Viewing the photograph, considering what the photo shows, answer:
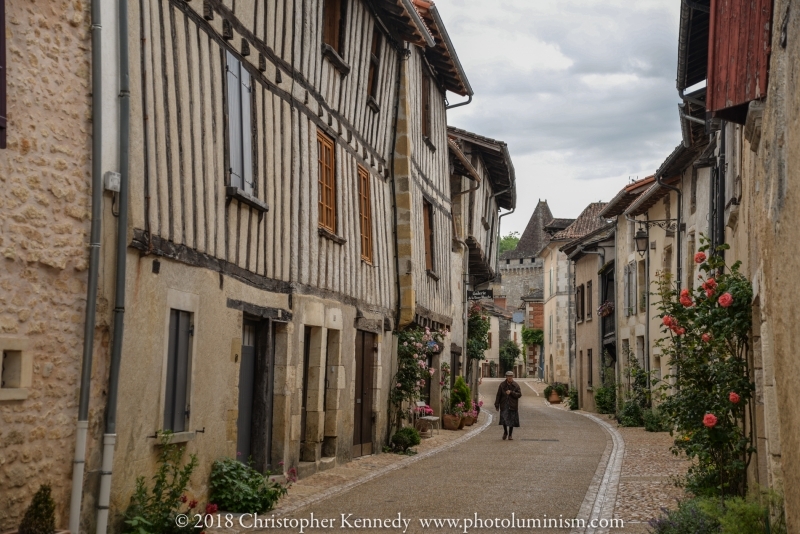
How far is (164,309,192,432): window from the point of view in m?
6.98

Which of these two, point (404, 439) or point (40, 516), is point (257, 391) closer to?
point (40, 516)

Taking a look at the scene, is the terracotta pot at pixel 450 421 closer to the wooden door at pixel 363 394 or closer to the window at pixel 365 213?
the wooden door at pixel 363 394

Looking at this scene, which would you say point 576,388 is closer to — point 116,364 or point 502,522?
point 502,522

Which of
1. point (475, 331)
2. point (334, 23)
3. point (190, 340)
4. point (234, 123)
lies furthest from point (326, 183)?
point (475, 331)

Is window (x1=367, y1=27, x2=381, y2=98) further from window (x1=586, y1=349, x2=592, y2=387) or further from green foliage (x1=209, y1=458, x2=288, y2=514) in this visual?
window (x1=586, y1=349, x2=592, y2=387)

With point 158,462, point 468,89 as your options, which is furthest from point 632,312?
point 158,462

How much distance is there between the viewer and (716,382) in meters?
7.66

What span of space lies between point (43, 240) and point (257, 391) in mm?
3955

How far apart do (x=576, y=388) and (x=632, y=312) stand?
842 centimetres

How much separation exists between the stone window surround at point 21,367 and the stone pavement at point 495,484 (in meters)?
2.21

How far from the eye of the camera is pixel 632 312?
21.5 metres

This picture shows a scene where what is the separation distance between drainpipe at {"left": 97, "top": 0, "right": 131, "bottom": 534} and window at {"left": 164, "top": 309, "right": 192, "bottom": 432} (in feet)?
2.90

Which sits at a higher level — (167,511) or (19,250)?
(19,250)

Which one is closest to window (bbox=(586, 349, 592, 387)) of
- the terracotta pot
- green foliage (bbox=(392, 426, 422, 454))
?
the terracotta pot
